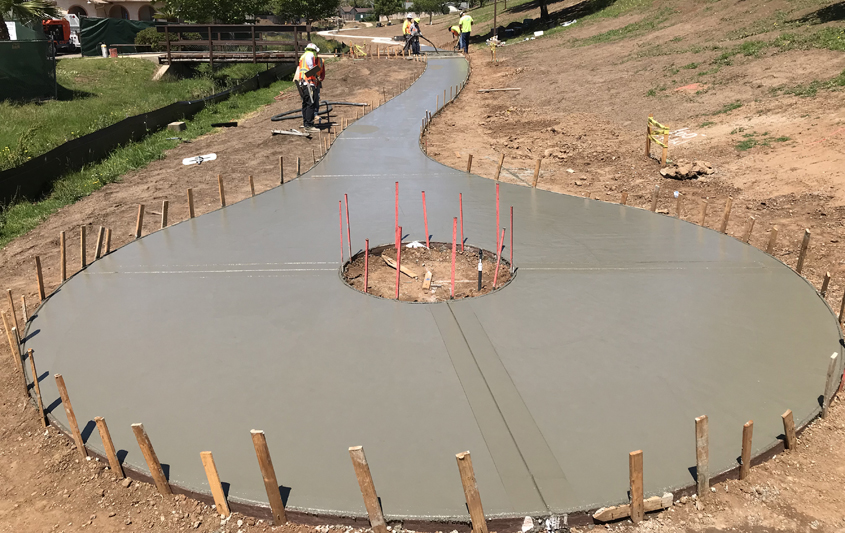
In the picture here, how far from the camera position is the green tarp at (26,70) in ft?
63.9

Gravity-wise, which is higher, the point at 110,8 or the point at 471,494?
the point at 110,8

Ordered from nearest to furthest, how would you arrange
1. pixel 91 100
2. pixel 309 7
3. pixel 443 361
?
1. pixel 443 361
2. pixel 91 100
3. pixel 309 7

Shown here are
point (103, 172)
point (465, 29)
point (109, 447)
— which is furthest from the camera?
point (465, 29)

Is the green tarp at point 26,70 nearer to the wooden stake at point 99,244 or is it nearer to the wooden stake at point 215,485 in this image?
the wooden stake at point 99,244

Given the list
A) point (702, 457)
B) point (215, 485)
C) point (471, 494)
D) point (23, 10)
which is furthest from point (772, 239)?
point (23, 10)

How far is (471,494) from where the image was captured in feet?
14.4

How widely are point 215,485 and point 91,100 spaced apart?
21306 millimetres

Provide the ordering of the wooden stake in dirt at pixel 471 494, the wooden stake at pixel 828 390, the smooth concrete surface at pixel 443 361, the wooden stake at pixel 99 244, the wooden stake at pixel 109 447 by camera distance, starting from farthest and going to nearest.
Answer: the wooden stake at pixel 99 244 → the wooden stake at pixel 828 390 → the smooth concrete surface at pixel 443 361 → the wooden stake at pixel 109 447 → the wooden stake in dirt at pixel 471 494

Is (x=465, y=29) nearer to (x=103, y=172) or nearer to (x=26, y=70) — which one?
(x=26, y=70)

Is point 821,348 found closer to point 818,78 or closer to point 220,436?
point 220,436

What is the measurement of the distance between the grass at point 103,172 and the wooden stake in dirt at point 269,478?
876cm

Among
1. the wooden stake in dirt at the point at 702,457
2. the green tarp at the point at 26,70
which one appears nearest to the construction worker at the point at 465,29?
the green tarp at the point at 26,70

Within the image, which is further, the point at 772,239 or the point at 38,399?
the point at 772,239

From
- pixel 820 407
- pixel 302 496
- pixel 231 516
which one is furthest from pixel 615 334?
pixel 231 516
